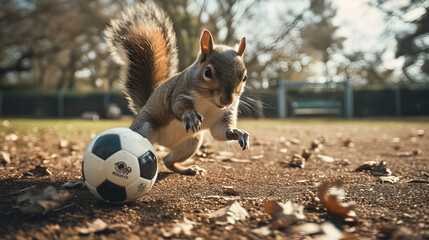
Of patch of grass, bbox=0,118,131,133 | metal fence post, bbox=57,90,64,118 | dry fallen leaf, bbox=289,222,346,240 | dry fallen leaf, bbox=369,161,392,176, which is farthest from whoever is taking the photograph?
metal fence post, bbox=57,90,64,118

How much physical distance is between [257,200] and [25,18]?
16061 millimetres

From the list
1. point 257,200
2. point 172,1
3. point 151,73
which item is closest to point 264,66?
point 172,1

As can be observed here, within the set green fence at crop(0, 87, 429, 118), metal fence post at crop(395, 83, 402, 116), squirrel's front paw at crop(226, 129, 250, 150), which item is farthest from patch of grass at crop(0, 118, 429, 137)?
metal fence post at crop(395, 83, 402, 116)

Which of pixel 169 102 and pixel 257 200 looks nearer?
pixel 257 200

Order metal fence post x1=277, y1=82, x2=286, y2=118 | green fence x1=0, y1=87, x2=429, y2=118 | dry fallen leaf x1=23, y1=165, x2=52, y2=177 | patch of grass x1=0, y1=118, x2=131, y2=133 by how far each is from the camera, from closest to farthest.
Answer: dry fallen leaf x1=23, y1=165, x2=52, y2=177
patch of grass x1=0, y1=118, x2=131, y2=133
metal fence post x1=277, y1=82, x2=286, y2=118
green fence x1=0, y1=87, x2=429, y2=118

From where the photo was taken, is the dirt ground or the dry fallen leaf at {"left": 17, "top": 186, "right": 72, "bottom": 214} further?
the dry fallen leaf at {"left": 17, "top": 186, "right": 72, "bottom": 214}

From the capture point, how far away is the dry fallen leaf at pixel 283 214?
1211mm

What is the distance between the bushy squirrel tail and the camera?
2453 mm

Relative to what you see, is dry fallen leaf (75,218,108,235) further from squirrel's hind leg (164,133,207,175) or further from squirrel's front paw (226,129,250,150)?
squirrel's hind leg (164,133,207,175)

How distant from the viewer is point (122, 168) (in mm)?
1504

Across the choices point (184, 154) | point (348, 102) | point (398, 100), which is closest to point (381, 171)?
point (184, 154)

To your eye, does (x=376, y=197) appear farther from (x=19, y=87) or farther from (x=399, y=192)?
(x=19, y=87)

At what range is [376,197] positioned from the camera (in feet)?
5.43

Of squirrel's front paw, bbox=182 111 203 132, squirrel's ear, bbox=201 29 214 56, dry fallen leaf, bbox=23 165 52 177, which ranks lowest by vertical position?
dry fallen leaf, bbox=23 165 52 177
